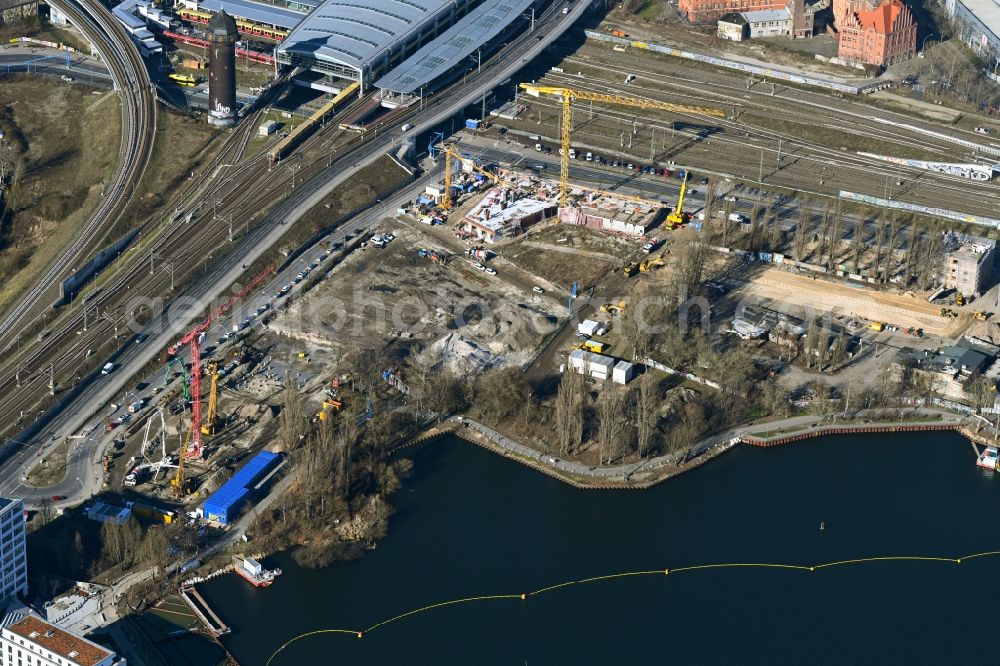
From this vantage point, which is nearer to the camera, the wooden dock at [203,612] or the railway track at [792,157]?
the wooden dock at [203,612]

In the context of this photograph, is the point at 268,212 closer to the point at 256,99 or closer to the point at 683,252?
the point at 256,99

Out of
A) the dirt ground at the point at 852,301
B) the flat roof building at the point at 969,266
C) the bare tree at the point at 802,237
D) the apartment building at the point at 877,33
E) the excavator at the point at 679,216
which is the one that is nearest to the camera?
the dirt ground at the point at 852,301

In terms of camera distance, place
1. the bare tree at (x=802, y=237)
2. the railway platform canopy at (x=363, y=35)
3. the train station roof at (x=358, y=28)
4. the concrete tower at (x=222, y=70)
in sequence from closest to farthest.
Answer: the bare tree at (x=802, y=237)
the concrete tower at (x=222, y=70)
the railway platform canopy at (x=363, y=35)
the train station roof at (x=358, y=28)

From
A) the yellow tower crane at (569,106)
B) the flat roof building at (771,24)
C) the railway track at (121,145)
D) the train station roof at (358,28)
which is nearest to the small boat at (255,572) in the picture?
the railway track at (121,145)

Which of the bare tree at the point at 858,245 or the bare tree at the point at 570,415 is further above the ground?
the bare tree at the point at 858,245

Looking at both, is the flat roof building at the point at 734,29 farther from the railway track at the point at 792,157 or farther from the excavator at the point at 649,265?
the excavator at the point at 649,265

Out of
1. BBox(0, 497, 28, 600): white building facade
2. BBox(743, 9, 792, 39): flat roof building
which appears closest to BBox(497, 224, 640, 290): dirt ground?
BBox(743, 9, 792, 39): flat roof building

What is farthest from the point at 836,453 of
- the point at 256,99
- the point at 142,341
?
the point at 256,99

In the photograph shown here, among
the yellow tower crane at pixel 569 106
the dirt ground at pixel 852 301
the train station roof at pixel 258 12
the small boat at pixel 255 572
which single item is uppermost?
the train station roof at pixel 258 12
